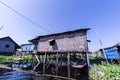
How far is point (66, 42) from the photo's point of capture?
63.2 feet

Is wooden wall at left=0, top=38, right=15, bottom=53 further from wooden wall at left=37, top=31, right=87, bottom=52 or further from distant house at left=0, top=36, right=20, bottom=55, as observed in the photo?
wooden wall at left=37, top=31, right=87, bottom=52

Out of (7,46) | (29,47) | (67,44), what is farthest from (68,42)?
(7,46)

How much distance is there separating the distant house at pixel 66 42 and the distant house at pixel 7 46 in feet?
59.9

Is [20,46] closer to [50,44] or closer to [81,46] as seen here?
[50,44]

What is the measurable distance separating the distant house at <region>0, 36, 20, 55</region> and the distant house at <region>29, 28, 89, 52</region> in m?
18.3

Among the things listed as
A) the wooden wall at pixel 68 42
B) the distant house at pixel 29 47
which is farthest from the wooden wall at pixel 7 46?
the wooden wall at pixel 68 42

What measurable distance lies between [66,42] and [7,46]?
24682 mm

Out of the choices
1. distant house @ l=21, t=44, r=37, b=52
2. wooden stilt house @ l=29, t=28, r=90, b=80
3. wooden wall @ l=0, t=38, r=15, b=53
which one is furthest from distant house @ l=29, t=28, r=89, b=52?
wooden wall @ l=0, t=38, r=15, b=53

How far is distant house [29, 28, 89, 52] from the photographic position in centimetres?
1764

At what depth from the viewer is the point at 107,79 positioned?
33.8 feet

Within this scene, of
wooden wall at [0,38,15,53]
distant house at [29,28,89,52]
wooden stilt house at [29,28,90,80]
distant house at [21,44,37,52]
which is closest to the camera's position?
wooden stilt house at [29,28,90,80]

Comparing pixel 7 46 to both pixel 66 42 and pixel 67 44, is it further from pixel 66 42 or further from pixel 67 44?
pixel 67 44

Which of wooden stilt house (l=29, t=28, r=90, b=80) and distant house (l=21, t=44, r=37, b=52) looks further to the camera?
distant house (l=21, t=44, r=37, b=52)

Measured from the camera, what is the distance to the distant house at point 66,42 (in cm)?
1764
